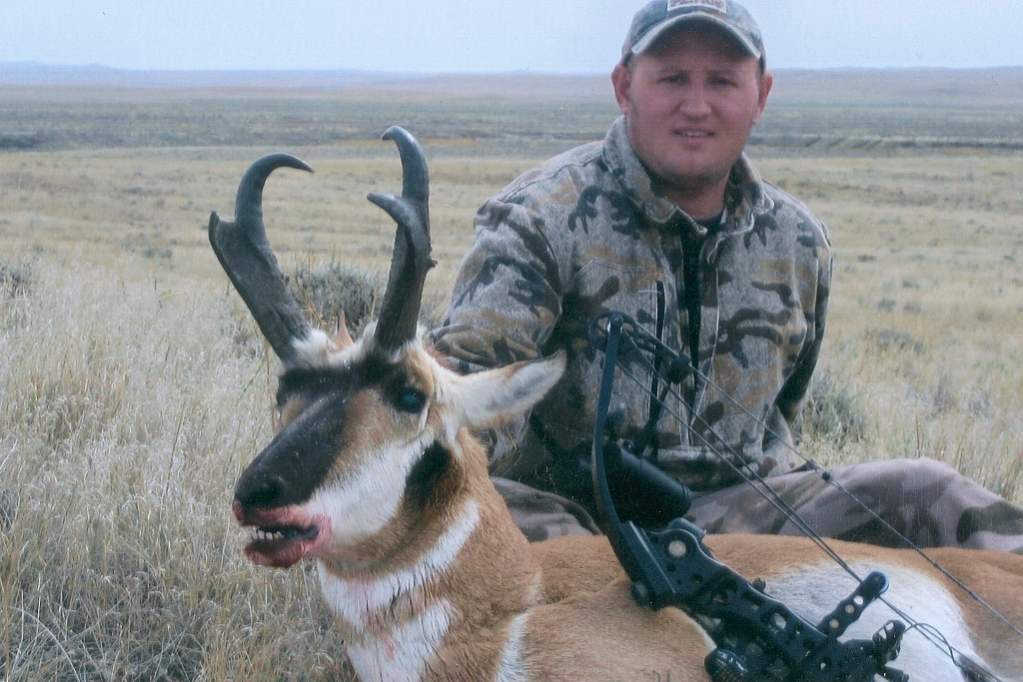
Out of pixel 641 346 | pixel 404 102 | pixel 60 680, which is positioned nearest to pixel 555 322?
pixel 641 346

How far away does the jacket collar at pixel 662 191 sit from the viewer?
488 cm

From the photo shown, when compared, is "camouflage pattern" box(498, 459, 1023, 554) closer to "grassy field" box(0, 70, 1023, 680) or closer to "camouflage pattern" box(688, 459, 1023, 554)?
"camouflage pattern" box(688, 459, 1023, 554)

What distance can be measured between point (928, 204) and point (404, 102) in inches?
4216

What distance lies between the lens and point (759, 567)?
148 inches

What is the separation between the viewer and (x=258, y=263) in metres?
3.53

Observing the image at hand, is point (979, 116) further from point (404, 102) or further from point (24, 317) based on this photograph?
point (24, 317)

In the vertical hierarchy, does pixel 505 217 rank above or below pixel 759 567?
above

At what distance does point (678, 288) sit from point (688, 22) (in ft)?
3.48

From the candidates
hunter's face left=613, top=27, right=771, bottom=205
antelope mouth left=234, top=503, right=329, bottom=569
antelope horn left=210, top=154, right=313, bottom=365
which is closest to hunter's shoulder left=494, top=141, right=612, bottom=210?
hunter's face left=613, top=27, right=771, bottom=205

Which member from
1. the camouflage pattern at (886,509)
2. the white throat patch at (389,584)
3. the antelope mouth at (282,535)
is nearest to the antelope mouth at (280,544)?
the antelope mouth at (282,535)

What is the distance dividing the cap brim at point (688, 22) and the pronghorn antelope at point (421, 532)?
1834mm

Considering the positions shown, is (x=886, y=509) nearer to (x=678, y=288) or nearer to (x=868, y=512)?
(x=868, y=512)

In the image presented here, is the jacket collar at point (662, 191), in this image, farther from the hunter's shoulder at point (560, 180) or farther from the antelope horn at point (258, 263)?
the antelope horn at point (258, 263)

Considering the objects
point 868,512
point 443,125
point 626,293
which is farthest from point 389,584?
point 443,125
